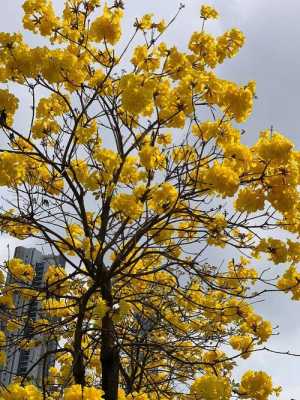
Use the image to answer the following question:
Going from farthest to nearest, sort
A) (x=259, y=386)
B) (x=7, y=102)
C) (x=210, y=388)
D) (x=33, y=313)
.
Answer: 1. (x=33, y=313)
2. (x=259, y=386)
3. (x=7, y=102)
4. (x=210, y=388)

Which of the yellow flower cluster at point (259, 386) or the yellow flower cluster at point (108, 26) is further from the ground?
the yellow flower cluster at point (108, 26)

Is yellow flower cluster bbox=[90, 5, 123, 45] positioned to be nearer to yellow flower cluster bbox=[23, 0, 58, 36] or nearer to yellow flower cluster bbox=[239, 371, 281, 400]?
yellow flower cluster bbox=[23, 0, 58, 36]

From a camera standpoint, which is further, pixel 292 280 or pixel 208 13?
pixel 208 13

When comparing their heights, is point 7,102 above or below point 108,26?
below

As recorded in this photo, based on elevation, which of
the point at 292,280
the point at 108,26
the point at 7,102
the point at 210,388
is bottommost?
the point at 210,388

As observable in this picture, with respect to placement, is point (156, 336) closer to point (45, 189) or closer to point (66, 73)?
point (45, 189)

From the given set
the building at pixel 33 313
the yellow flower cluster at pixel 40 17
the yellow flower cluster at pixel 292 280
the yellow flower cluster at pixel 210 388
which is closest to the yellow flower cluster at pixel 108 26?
the yellow flower cluster at pixel 40 17

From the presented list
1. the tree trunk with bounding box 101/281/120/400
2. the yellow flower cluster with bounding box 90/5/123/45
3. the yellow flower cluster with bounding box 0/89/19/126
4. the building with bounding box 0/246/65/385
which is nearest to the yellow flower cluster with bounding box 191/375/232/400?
the tree trunk with bounding box 101/281/120/400

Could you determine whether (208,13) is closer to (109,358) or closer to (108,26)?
(108,26)

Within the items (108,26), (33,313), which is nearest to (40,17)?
(108,26)

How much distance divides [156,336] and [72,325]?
6.04ft

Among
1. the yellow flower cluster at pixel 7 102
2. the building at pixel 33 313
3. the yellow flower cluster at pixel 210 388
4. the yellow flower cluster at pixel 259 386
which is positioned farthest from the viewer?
the building at pixel 33 313

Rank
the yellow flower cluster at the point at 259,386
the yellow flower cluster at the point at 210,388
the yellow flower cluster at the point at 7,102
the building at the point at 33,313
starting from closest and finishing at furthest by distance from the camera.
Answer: the yellow flower cluster at the point at 210,388, the yellow flower cluster at the point at 7,102, the yellow flower cluster at the point at 259,386, the building at the point at 33,313

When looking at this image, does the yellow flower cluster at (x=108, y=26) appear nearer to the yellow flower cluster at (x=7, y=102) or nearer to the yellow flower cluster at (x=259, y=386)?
the yellow flower cluster at (x=7, y=102)
